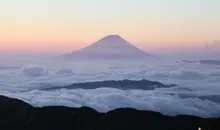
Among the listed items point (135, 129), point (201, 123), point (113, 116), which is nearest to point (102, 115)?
point (113, 116)

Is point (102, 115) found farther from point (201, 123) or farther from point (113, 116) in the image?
point (201, 123)

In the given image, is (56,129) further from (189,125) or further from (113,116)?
(189,125)

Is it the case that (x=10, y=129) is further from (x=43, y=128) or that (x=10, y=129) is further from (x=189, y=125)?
(x=189, y=125)

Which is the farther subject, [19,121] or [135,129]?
[19,121]

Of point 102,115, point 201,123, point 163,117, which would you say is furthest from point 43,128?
point 201,123

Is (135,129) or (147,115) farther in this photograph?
(147,115)

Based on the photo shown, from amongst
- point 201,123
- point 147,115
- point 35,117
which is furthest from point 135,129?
point 35,117
